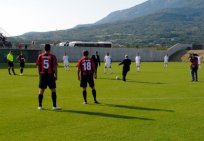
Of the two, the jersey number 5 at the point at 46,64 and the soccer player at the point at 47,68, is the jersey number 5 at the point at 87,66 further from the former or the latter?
the jersey number 5 at the point at 46,64

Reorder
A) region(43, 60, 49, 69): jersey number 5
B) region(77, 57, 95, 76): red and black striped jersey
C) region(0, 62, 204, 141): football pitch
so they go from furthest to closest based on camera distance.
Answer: region(77, 57, 95, 76): red and black striped jersey, region(43, 60, 49, 69): jersey number 5, region(0, 62, 204, 141): football pitch

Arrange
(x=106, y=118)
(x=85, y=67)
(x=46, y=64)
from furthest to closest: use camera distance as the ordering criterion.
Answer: (x=85, y=67) → (x=46, y=64) → (x=106, y=118)

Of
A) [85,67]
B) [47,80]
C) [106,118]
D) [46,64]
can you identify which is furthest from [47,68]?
[106,118]

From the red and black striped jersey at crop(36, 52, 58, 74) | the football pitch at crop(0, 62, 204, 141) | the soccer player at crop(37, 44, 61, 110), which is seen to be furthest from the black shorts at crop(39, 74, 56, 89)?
the football pitch at crop(0, 62, 204, 141)

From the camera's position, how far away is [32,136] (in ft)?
35.2

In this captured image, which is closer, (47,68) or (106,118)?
(106,118)

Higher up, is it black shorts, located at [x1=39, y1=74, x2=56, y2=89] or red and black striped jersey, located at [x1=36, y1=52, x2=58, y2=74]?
red and black striped jersey, located at [x1=36, y1=52, x2=58, y2=74]

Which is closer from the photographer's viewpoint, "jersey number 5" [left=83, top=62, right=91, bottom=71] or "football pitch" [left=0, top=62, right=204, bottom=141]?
"football pitch" [left=0, top=62, right=204, bottom=141]

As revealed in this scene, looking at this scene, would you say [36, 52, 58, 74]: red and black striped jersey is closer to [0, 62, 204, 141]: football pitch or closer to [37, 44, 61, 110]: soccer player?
[37, 44, 61, 110]: soccer player

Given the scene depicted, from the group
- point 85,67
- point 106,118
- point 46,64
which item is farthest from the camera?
point 85,67

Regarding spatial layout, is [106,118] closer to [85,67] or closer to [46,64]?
[46,64]

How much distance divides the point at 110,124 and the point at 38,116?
8.21 feet

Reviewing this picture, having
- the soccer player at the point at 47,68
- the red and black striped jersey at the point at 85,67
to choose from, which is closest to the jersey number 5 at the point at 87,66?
the red and black striped jersey at the point at 85,67

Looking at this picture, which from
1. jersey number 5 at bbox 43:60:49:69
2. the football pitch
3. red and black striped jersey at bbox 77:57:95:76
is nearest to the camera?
the football pitch
